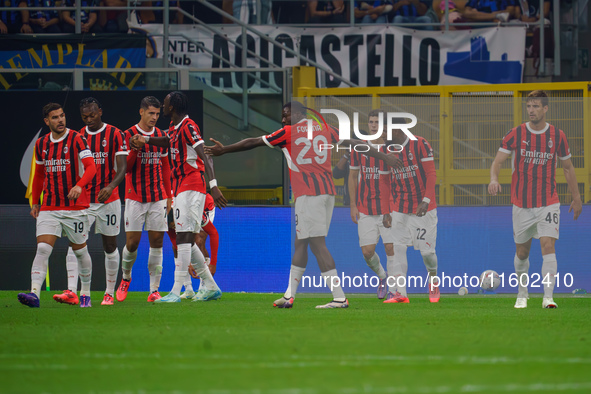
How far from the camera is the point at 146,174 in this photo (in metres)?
9.54

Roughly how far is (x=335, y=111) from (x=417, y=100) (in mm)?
1114

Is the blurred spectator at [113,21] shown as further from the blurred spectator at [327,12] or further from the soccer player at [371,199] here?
the soccer player at [371,199]

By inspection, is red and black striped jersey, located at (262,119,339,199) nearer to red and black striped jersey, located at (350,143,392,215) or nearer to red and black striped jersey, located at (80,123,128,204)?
red and black striped jersey, located at (80,123,128,204)

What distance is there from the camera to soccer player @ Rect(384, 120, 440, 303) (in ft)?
33.4

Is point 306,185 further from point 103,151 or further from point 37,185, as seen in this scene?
point 37,185

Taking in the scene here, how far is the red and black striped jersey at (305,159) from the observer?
8.44 metres

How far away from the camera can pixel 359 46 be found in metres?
15.1

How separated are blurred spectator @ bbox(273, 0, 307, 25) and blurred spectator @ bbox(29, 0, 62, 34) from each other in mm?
3948

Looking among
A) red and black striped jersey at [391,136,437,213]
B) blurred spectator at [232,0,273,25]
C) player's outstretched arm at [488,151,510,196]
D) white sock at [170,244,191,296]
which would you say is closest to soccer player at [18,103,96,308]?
white sock at [170,244,191,296]

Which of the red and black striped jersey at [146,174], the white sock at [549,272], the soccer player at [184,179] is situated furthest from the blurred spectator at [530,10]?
the red and black striped jersey at [146,174]

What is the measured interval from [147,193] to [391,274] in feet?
9.90

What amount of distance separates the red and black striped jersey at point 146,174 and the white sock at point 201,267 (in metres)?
0.68

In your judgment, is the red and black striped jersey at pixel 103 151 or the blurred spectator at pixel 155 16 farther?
the blurred spectator at pixel 155 16

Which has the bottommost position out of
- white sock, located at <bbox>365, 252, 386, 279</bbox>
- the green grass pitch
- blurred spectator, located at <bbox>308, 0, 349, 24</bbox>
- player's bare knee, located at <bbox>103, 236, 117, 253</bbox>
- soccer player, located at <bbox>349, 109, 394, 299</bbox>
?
the green grass pitch
